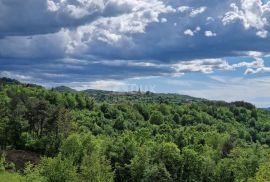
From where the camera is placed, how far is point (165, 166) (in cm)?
12625

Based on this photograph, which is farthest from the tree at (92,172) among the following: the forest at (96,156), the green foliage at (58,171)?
the green foliage at (58,171)

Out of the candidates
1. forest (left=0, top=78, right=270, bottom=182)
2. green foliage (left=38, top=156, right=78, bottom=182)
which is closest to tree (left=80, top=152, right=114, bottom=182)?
forest (left=0, top=78, right=270, bottom=182)


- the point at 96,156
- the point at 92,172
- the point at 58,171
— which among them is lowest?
the point at 58,171

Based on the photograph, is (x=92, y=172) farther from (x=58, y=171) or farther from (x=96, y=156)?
(x=96, y=156)

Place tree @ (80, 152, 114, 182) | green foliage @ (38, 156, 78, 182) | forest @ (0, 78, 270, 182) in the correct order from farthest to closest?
forest @ (0, 78, 270, 182) < green foliage @ (38, 156, 78, 182) < tree @ (80, 152, 114, 182)

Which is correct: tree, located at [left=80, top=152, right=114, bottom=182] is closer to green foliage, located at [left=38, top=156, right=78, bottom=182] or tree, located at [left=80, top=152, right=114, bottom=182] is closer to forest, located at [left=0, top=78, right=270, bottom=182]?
forest, located at [left=0, top=78, right=270, bottom=182]

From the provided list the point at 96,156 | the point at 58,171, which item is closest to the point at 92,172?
the point at 58,171

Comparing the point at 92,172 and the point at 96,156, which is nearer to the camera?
the point at 92,172

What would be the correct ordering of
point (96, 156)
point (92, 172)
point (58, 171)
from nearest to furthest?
1. point (92, 172)
2. point (58, 171)
3. point (96, 156)

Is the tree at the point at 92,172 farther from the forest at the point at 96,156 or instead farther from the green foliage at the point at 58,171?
the green foliage at the point at 58,171

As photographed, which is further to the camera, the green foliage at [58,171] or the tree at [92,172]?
the green foliage at [58,171]

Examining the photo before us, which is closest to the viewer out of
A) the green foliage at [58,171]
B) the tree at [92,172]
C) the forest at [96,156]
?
the tree at [92,172]

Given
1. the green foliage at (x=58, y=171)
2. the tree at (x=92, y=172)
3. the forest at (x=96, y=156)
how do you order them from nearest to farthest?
the tree at (x=92, y=172) → the green foliage at (x=58, y=171) → the forest at (x=96, y=156)

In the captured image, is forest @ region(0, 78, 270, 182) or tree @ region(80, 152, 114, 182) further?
forest @ region(0, 78, 270, 182)
